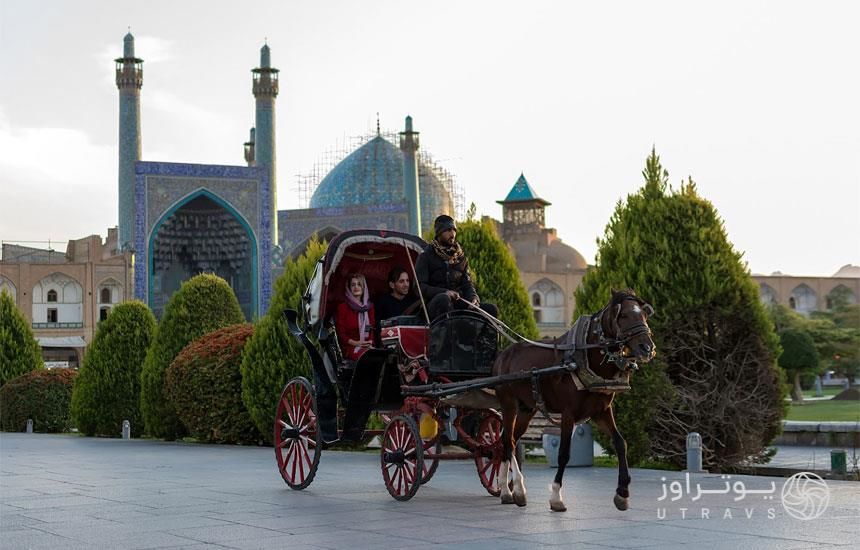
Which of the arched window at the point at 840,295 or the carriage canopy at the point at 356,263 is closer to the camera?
the carriage canopy at the point at 356,263

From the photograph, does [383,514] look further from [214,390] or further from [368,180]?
[368,180]

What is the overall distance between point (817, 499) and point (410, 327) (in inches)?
114

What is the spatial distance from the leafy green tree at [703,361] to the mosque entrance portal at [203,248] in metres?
42.8

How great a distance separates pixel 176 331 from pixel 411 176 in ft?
132

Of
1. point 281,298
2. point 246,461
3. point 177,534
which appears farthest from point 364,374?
point 281,298

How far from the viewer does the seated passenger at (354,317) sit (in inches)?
344

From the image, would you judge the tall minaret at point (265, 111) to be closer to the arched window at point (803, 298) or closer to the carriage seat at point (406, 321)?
the arched window at point (803, 298)

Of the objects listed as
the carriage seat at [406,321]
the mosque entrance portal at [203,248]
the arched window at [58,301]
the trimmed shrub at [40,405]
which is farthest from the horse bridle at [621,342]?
the arched window at [58,301]

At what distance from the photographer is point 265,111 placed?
54844 mm

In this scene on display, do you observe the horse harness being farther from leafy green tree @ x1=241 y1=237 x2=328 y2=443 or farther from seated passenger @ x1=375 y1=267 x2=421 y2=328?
leafy green tree @ x1=241 y1=237 x2=328 y2=443

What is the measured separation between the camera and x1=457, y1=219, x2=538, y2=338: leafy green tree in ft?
45.1

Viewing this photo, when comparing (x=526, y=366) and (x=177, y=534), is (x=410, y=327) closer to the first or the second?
(x=526, y=366)

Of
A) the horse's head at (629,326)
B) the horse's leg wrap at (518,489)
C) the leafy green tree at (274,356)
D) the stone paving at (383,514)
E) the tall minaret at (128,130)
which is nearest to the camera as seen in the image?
the stone paving at (383,514)

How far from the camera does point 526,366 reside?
738cm
